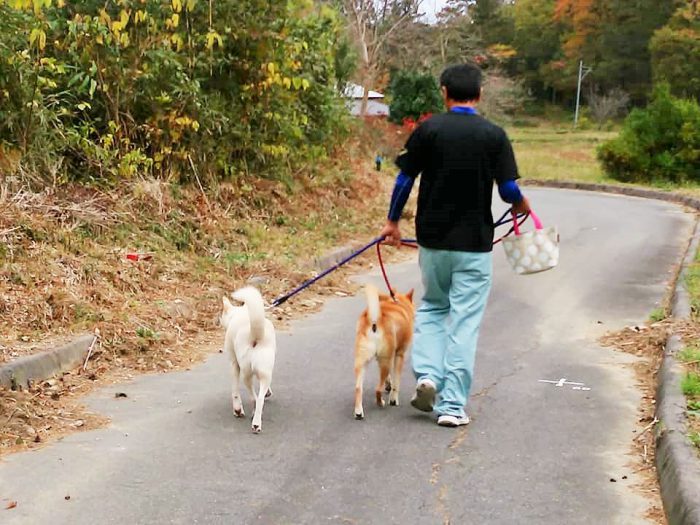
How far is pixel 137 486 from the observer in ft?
14.3

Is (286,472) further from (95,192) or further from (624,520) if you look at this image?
(95,192)

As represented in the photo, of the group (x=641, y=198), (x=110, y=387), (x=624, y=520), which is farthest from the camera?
(x=641, y=198)

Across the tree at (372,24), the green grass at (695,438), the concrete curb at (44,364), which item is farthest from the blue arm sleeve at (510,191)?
the tree at (372,24)

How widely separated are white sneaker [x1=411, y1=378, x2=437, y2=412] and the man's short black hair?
1710mm

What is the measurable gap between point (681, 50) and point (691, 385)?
2275 inches

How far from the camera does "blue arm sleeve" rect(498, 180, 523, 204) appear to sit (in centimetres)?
521

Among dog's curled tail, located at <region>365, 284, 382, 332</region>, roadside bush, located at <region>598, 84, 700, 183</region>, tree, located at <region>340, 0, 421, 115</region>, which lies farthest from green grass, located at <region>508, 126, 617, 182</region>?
dog's curled tail, located at <region>365, 284, 382, 332</region>

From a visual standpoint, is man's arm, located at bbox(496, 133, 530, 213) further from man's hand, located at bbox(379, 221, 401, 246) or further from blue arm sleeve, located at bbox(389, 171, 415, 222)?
man's hand, located at bbox(379, 221, 401, 246)

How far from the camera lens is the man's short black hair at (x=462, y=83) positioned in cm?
522

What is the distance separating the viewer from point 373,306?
17.2ft

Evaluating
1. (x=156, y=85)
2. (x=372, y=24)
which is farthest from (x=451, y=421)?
(x=372, y=24)

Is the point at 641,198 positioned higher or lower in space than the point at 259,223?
lower

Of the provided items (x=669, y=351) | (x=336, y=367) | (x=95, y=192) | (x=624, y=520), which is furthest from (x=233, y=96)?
(x=624, y=520)

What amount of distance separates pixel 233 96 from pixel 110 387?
6794 millimetres
